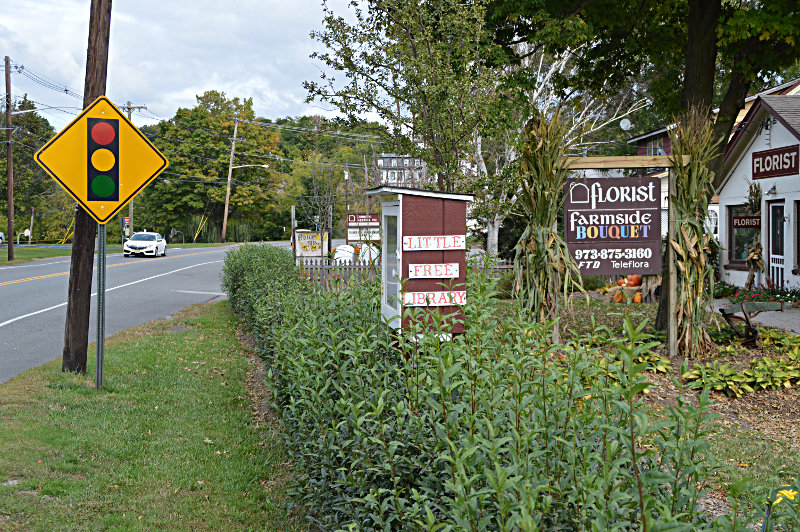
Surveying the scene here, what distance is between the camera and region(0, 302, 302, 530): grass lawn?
4.86 metres

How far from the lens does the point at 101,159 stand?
27.1ft

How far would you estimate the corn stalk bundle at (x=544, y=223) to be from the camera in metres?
8.91

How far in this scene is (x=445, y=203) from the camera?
685cm

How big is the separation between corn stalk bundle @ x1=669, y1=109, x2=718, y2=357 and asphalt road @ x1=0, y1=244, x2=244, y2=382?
8857 millimetres

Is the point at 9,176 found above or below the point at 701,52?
A: above

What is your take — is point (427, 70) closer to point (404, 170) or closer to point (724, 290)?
point (724, 290)

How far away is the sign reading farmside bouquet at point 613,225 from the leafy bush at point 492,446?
5.24 metres

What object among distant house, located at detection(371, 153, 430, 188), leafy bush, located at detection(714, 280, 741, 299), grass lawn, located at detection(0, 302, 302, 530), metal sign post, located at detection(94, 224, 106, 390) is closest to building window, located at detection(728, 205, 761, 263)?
leafy bush, located at detection(714, 280, 741, 299)

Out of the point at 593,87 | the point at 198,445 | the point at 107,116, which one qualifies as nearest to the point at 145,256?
the point at 593,87

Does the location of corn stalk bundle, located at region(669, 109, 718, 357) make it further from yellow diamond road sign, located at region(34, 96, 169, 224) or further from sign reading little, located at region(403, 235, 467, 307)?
yellow diamond road sign, located at region(34, 96, 169, 224)

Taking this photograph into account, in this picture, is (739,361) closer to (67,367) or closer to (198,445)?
(198,445)

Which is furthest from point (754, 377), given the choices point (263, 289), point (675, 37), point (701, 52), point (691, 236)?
point (675, 37)

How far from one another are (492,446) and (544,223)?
701 cm


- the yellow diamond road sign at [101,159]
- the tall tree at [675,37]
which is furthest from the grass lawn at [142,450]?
the tall tree at [675,37]
